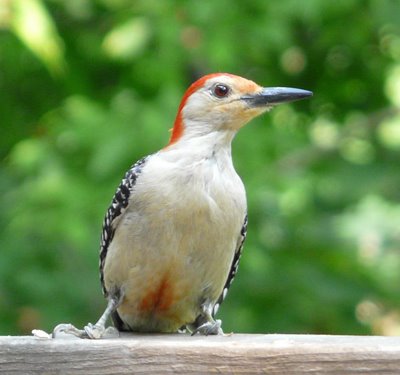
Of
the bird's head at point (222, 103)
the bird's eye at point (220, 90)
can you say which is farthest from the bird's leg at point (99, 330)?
the bird's eye at point (220, 90)

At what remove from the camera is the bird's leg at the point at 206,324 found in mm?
5430

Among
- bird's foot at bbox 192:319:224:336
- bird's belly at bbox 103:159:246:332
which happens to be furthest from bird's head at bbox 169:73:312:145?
bird's foot at bbox 192:319:224:336

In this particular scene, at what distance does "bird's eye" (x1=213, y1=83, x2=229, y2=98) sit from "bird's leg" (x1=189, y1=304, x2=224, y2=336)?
111cm

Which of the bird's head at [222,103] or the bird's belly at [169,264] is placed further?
the bird's head at [222,103]

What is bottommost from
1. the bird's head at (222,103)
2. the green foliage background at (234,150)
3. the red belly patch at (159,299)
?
the red belly patch at (159,299)

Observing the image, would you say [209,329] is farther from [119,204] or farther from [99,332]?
[119,204]

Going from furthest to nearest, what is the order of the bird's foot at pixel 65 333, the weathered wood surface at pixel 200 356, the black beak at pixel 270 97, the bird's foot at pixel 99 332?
the black beak at pixel 270 97 < the bird's foot at pixel 99 332 < the bird's foot at pixel 65 333 < the weathered wood surface at pixel 200 356

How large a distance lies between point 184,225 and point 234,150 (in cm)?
349

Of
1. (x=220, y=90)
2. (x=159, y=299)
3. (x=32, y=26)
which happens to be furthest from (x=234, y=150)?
(x=159, y=299)

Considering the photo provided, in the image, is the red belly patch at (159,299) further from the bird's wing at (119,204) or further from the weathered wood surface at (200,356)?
the weathered wood surface at (200,356)

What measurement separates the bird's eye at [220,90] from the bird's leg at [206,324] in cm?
111

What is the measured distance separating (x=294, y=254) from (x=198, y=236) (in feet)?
13.9

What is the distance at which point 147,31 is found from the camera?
941 cm

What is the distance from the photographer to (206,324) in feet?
18.1
